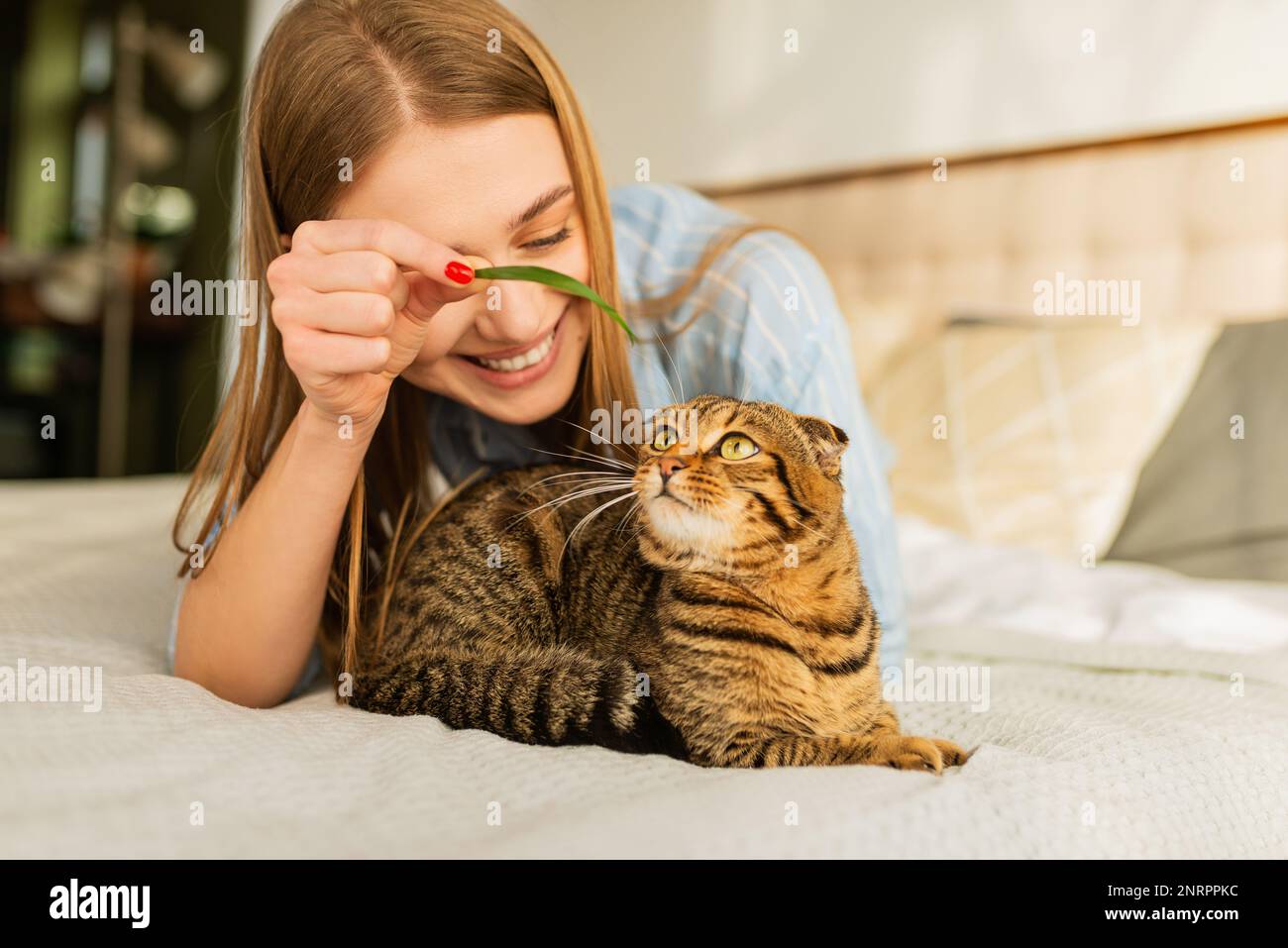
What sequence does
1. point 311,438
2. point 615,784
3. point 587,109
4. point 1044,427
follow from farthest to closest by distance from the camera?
1. point 587,109
2. point 1044,427
3. point 311,438
4. point 615,784

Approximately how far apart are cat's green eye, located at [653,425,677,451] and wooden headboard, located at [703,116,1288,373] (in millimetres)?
1770

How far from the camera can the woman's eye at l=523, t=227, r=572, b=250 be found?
1089 millimetres

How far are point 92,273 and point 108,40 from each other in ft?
3.45

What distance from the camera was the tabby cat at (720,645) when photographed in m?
0.86

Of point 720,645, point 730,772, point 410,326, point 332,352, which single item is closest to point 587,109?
point 410,326

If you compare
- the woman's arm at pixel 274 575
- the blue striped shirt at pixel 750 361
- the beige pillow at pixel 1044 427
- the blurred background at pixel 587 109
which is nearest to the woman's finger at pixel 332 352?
the woman's arm at pixel 274 575

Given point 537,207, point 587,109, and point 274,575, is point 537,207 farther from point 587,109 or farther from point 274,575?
point 587,109

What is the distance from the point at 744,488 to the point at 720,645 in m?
0.14

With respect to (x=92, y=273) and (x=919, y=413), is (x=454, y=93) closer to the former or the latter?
(x=919, y=413)

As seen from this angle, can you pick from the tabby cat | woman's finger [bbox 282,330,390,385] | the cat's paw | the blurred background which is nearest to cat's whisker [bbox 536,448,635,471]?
the tabby cat

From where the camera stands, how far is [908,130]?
2.73 m

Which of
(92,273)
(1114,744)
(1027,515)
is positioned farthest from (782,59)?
(92,273)

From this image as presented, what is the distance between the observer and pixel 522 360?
3.76 feet

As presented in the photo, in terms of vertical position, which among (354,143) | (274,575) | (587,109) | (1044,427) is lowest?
(274,575)
